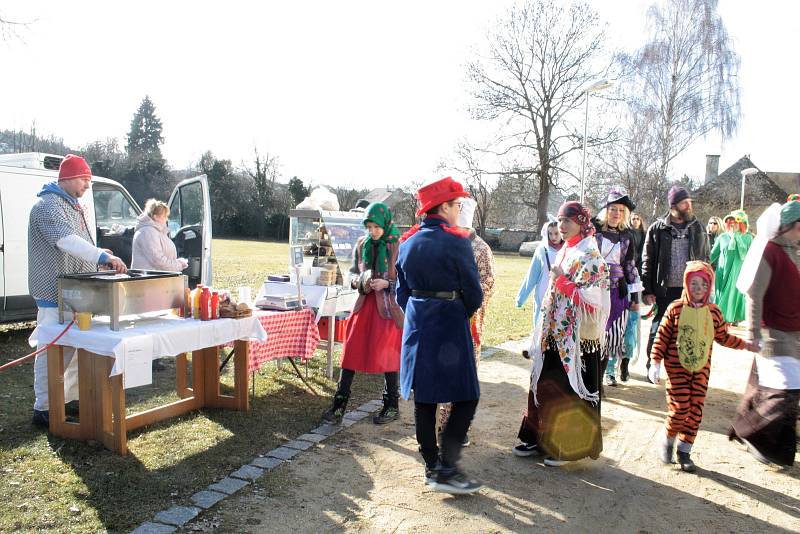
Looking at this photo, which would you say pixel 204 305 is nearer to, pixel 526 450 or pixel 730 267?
pixel 526 450

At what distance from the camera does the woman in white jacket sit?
6.47 metres

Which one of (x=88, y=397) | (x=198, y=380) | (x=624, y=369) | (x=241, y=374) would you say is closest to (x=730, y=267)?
(x=624, y=369)

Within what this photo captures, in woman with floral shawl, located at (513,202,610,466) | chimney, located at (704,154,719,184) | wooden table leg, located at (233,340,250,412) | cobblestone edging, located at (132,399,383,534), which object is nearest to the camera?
cobblestone edging, located at (132,399,383,534)

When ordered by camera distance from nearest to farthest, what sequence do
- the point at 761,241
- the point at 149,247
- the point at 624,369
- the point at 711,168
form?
the point at 761,241
the point at 149,247
the point at 624,369
the point at 711,168

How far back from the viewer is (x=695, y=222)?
6.31m

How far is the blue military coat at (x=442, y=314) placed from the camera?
355cm

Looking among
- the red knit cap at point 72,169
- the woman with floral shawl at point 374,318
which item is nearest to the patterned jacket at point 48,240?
the red knit cap at point 72,169

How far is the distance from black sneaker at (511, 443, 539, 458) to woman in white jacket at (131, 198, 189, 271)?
4.18 m

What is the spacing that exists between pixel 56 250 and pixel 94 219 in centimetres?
378

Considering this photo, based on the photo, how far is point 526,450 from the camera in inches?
172

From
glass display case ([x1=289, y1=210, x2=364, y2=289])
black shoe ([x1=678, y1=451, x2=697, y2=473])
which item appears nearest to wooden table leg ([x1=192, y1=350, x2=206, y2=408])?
glass display case ([x1=289, y1=210, x2=364, y2=289])

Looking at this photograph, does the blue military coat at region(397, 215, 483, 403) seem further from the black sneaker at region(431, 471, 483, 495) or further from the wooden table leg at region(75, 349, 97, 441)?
the wooden table leg at region(75, 349, 97, 441)

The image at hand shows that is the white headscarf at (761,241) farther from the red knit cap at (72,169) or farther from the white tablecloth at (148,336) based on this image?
the red knit cap at (72,169)

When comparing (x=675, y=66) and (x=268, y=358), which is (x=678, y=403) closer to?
(x=268, y=358)
